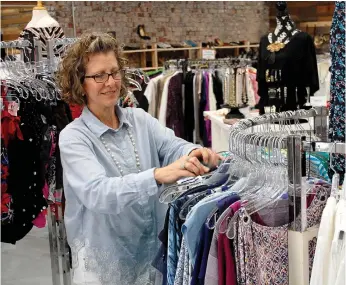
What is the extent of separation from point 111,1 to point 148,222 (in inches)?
214

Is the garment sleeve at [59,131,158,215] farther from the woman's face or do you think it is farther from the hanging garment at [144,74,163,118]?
the hanging garment at [144,74,163,118]

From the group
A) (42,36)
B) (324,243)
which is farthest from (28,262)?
(324,243)

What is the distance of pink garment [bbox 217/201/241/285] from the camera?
139 cm

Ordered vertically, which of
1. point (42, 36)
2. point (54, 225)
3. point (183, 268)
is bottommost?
point (54, 225)

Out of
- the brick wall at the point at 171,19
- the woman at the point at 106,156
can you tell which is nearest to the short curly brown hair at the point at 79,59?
the woman at the point at 106,156

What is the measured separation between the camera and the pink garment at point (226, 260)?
1.39 m

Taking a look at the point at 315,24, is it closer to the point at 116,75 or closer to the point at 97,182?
the point at 116,75

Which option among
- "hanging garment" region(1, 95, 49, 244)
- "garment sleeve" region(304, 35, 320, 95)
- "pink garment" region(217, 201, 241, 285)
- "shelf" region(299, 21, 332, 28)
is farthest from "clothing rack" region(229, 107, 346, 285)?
"shelf" region(299, 21, 332, 28)

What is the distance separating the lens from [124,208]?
167cm

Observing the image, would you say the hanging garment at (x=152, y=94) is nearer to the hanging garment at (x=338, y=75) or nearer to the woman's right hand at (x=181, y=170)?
the hanging garment at (x=338, y=75)

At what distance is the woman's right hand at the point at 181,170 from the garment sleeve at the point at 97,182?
27mm

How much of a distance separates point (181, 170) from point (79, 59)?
1.86ft

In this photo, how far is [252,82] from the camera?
4.90 m

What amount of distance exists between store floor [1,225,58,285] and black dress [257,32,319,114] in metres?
1.88
